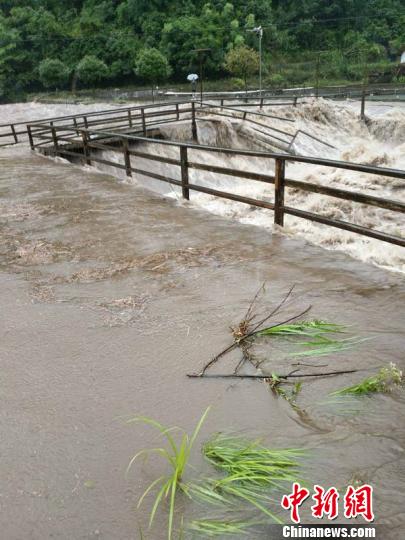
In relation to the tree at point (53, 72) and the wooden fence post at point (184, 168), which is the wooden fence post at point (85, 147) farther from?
the tree at point (53, 72)

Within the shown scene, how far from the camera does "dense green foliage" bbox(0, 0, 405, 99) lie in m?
68.2

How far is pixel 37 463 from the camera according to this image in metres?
2.33

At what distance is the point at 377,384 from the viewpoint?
2.71 m

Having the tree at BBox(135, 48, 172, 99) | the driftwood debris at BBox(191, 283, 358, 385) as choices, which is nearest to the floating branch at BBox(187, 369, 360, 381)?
the driftwood debris at BBox(191, 283, 358, 385)

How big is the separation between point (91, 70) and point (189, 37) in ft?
56.9

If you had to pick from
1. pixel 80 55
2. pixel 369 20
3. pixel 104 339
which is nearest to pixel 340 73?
pixel 369 20

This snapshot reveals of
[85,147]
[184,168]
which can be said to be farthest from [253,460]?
[85,147]

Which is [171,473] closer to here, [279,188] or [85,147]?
[279,188]

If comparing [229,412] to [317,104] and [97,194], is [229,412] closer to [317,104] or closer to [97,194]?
[97,194]

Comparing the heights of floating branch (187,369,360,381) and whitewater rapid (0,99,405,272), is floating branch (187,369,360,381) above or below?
above

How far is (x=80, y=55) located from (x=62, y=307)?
7764 cm

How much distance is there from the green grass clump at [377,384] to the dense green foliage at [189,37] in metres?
62.1

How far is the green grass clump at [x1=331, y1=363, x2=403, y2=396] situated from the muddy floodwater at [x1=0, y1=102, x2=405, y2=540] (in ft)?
0.19

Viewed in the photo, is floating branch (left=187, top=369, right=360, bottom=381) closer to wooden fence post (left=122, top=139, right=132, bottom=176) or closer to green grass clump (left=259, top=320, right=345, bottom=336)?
green grass clump (left=259, top=320, right=345, bottom=336)
